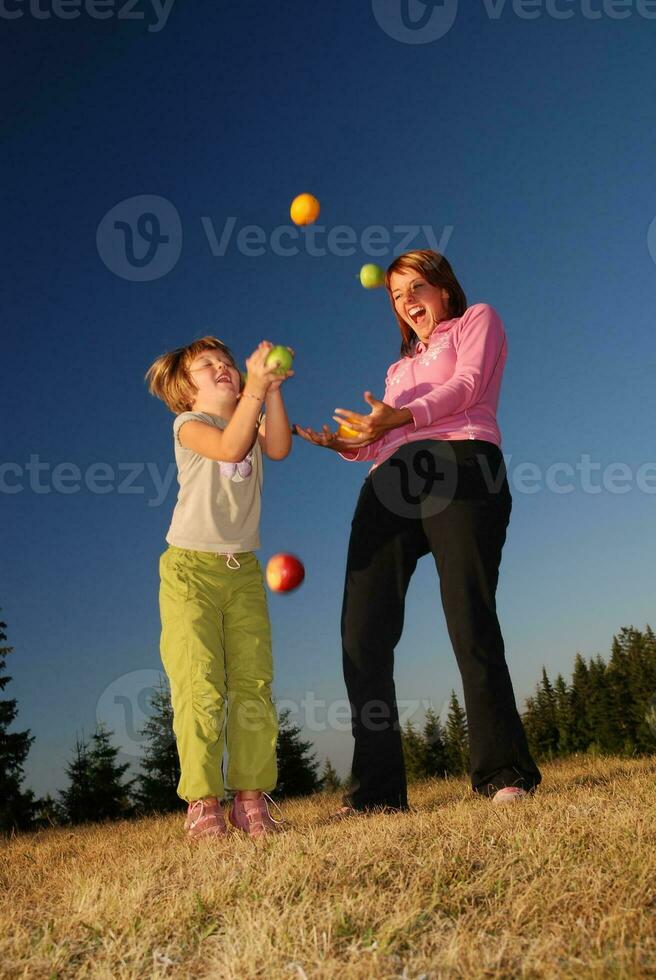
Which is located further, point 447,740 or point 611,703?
point 447,740

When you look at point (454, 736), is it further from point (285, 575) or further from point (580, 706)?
point (285, 575)

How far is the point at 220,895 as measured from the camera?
2492 millimetres

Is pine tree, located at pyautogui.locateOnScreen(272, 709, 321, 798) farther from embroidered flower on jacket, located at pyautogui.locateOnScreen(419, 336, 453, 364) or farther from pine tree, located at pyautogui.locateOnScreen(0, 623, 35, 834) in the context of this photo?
embroidered flower on jacket, located at pyautogui.locateOnScreen(419, 336, 453, 364)

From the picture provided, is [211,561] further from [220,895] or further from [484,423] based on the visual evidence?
[220,895]

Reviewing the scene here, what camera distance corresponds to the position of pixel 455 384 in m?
4.46

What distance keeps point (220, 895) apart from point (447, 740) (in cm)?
6602

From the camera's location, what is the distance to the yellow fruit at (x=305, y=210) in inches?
251

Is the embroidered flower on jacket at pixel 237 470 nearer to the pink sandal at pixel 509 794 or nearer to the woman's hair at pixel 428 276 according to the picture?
the woman's hair at pixel 428 276

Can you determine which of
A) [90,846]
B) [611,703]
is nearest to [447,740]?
[611,703]

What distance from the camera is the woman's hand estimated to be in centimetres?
433

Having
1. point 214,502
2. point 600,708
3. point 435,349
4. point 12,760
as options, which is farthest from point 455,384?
point 600,708

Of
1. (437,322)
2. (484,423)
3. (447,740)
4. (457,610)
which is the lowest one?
(447,740)

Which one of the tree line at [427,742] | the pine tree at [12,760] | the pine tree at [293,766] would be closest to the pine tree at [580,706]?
the tree line at [427,742]

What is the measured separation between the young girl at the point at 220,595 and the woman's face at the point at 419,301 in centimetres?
109
